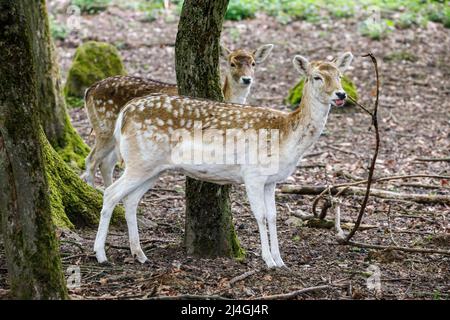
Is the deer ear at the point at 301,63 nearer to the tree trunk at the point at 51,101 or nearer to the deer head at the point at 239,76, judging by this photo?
the deer head at the point at 239,76

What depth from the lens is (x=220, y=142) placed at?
7215 mm

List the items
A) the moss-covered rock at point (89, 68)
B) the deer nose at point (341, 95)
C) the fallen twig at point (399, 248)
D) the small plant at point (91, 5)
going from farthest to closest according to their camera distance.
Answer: the small plant at point (91, 5), the moss-covered rock at point (89, 68), the fallen twig at point (399, 248), the deer nose at point (341, 95)

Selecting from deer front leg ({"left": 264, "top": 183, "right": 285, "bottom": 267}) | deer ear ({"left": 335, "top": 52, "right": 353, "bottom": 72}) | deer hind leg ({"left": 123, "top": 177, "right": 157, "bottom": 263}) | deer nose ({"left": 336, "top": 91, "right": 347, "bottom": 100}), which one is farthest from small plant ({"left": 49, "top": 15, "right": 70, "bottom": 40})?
deer nose ({"left": 336, "top": 91, "right": 347, "bottom": 100})

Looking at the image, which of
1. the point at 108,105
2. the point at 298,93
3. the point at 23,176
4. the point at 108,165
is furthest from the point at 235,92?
the point at 23,176

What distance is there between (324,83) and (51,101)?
4686 mm

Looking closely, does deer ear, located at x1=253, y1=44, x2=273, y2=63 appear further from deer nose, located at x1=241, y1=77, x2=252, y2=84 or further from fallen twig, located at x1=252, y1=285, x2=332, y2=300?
fallen twig, located at x1=252, y1=285, x2=332, y2=300

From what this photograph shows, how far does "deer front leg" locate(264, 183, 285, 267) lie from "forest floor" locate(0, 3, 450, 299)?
0.66ft

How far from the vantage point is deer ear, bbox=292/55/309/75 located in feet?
24.2

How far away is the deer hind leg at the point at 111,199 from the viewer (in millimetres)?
7145

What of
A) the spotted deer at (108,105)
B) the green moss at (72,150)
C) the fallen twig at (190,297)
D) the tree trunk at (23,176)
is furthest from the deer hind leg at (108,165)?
the tree trunk at (23,176)

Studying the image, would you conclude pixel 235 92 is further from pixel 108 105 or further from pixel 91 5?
pixel 91 5

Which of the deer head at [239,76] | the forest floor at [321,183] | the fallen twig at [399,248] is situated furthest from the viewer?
the deer head at [239,76]

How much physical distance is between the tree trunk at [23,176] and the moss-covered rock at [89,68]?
9.26m

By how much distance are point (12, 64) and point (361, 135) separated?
341 inches
